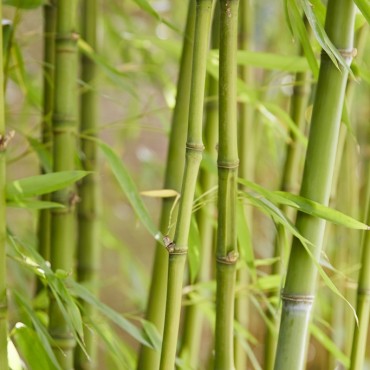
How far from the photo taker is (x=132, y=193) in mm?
582

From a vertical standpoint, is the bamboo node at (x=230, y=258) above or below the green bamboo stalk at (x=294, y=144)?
below

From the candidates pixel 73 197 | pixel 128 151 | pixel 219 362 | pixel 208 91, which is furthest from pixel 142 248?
pixel 219 362

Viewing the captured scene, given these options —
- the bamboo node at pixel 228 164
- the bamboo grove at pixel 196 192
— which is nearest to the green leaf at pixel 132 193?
the bamboo grove at pixel 196 192

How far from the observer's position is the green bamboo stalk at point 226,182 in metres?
0.45

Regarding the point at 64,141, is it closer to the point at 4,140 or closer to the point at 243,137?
the point at 4,140

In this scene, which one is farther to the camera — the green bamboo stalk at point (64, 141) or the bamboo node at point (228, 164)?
the green bamboo stalk at point (64, 141)

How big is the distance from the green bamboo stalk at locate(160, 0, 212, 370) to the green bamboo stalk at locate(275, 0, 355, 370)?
0.09 m

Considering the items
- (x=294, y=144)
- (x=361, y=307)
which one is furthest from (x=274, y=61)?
(x=361, y=307)

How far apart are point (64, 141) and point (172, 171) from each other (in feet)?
0.32

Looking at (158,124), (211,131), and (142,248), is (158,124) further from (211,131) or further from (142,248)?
(211,131)

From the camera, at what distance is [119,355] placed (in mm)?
573

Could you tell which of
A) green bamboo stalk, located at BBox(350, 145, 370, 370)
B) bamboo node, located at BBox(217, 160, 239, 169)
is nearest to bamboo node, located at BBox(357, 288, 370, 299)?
green bamboo stalk, located at BBox(350, 145, 370, 370)

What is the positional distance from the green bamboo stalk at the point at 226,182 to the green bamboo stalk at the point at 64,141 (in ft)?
0.52

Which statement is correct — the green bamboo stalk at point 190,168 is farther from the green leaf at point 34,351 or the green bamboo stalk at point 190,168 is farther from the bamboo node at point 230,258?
the green leaf at point 34,351
